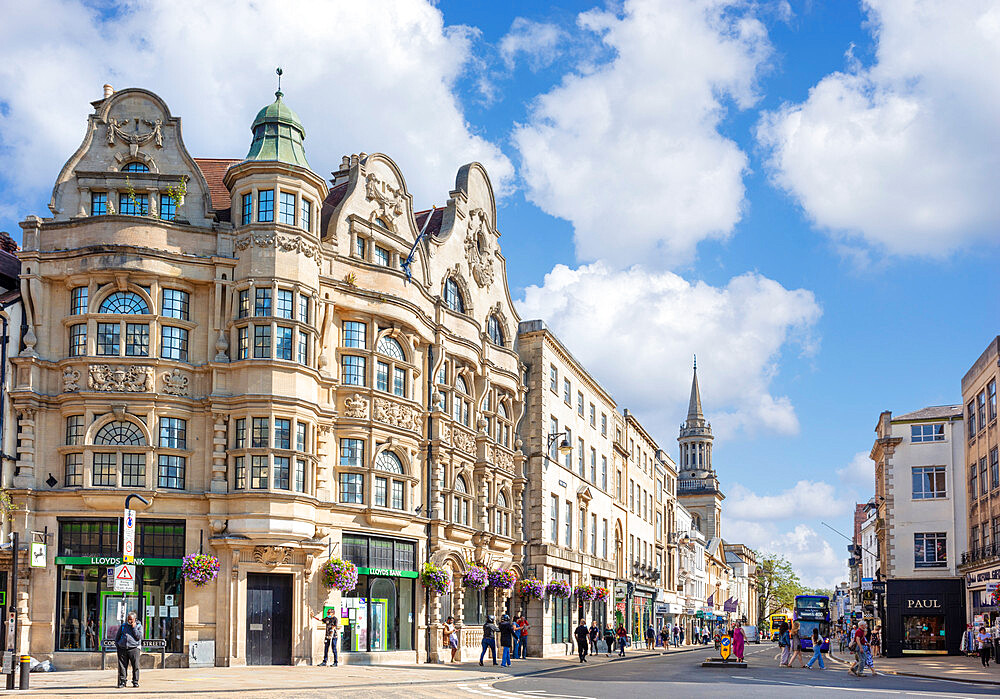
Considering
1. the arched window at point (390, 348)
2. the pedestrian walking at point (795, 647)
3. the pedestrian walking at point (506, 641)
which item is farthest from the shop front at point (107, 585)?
the pedestrian walking at point (795, 647)

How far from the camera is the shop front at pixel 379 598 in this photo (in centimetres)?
3950

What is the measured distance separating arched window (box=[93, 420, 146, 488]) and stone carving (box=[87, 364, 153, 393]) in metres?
1.14

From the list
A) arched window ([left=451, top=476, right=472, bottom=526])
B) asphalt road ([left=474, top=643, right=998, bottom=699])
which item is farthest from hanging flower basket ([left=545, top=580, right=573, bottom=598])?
asphalt road ([left=474, top=643, right=998, bottom=699])

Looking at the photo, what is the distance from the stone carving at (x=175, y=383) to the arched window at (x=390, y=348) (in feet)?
25.0

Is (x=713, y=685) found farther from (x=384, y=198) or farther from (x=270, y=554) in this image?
(x=384, y=198)

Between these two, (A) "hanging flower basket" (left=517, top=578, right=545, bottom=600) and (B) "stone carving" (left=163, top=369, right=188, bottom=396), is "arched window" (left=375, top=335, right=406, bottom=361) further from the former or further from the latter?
(A) "hanging flower basket" (left=517, top=578, right=545, bottom=600)

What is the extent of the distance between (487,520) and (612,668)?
32.1 ft

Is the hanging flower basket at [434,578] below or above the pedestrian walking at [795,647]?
above

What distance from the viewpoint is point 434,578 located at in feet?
140

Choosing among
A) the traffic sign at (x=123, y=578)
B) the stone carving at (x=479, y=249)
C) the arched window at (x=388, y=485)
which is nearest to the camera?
the traffic sign at (x=123, y=578)

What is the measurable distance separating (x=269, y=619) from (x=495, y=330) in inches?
835

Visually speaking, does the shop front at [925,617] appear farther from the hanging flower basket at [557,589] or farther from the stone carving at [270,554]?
the stone carving at [270,554]

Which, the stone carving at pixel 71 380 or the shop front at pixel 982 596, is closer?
the stone carving at pixel 71 380

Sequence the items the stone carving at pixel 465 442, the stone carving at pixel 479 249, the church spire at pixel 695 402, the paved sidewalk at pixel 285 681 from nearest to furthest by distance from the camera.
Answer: the paved sidewalk at pixel 285 681, the stone carving at pixel 465 442, the stone carving at pixel 479 249, the church spire at pixel 695 402
